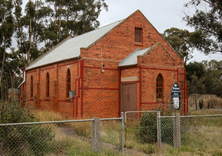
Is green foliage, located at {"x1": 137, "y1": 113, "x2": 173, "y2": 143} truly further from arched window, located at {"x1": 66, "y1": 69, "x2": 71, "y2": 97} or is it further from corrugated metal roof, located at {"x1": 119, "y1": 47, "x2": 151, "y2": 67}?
arched window, located at {"x1": 66, "y1": 69, "x2": 71, "y2": 97}

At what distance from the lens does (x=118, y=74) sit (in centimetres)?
1952

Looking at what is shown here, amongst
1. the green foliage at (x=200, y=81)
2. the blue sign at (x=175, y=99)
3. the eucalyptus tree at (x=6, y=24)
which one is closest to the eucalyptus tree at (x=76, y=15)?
the eucalyptus tree at (x=6, y=24)

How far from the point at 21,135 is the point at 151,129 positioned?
5189mm

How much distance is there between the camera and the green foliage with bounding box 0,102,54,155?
7.84 meters

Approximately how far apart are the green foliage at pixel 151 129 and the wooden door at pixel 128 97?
6488mm

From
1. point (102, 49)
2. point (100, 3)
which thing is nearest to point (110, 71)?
point (102, 49)

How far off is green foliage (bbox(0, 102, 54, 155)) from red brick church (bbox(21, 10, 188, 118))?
29.0 feet

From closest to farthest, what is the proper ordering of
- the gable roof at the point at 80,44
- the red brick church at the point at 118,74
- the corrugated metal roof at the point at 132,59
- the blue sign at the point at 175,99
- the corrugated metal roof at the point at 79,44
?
1. the blue sign at the point at 175,99
2. the red brick church at the point at 118,74
3. the corrugated metal roof at the point at 132,59
4. the gable roof at the point at 80,44
5. the corrugated metal roof at the point at 79,44

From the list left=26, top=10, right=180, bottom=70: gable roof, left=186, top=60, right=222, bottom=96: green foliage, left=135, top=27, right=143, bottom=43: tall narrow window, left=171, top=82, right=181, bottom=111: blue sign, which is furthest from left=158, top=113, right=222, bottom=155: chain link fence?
left=186, top=60, right=222, bottom=96: green foliage

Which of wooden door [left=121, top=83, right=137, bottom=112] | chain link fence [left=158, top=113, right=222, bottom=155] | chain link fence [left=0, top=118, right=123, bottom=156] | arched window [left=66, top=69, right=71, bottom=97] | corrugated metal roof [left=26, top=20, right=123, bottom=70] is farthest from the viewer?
arched window [left=66, top=69, right=71, bottom=97]

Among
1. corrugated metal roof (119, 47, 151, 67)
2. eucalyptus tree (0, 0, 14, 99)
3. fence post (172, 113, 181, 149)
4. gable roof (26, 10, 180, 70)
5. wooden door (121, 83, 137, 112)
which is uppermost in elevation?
eucalyptus tree (0, 0, 14, 99)

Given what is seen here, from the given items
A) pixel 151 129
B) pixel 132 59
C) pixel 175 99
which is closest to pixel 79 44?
pixel 132 59

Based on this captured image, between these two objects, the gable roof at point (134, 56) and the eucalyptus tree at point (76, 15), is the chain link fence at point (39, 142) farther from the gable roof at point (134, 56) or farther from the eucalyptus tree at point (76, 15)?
the eucalyptus tree at point (76, 15)

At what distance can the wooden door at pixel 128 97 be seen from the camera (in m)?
18.0
